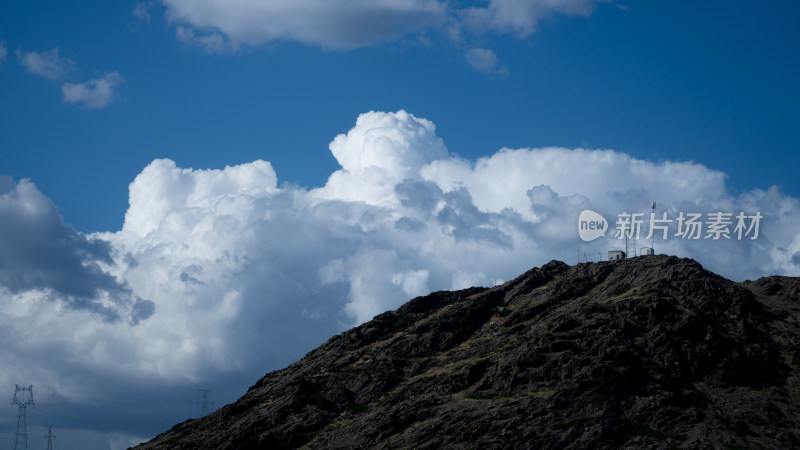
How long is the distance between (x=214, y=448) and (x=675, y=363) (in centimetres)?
7925

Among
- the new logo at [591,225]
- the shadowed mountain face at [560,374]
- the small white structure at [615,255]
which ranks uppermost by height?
the new logo at [591,225]

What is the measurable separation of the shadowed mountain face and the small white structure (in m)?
4.53

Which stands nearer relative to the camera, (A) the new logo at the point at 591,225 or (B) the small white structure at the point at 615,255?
(A) the new logo at the point at 591,225

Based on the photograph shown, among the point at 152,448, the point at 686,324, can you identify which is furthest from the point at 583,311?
the point at 152,448

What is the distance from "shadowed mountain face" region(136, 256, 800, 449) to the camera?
375 ft

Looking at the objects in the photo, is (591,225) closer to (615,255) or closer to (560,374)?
(615,255)

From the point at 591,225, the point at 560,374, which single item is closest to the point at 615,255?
the point at 591,225

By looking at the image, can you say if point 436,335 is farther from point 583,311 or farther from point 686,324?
point 686,324

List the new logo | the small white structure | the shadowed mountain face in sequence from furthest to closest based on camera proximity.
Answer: the small white structure < the new logo < the shadowed mountain face

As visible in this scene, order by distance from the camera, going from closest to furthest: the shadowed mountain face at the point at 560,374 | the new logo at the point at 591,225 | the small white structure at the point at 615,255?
the shadowed mountain face at the point at 560,374 → the new logo at the point at 591,225 → the small white structure at the point at 615,255

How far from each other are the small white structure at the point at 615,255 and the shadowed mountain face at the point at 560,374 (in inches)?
178

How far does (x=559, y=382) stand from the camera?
123m

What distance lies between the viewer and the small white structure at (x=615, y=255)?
557 ft

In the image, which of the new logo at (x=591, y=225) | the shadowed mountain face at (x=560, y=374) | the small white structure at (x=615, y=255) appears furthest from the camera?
the small white structure at (x=615, y=255)
